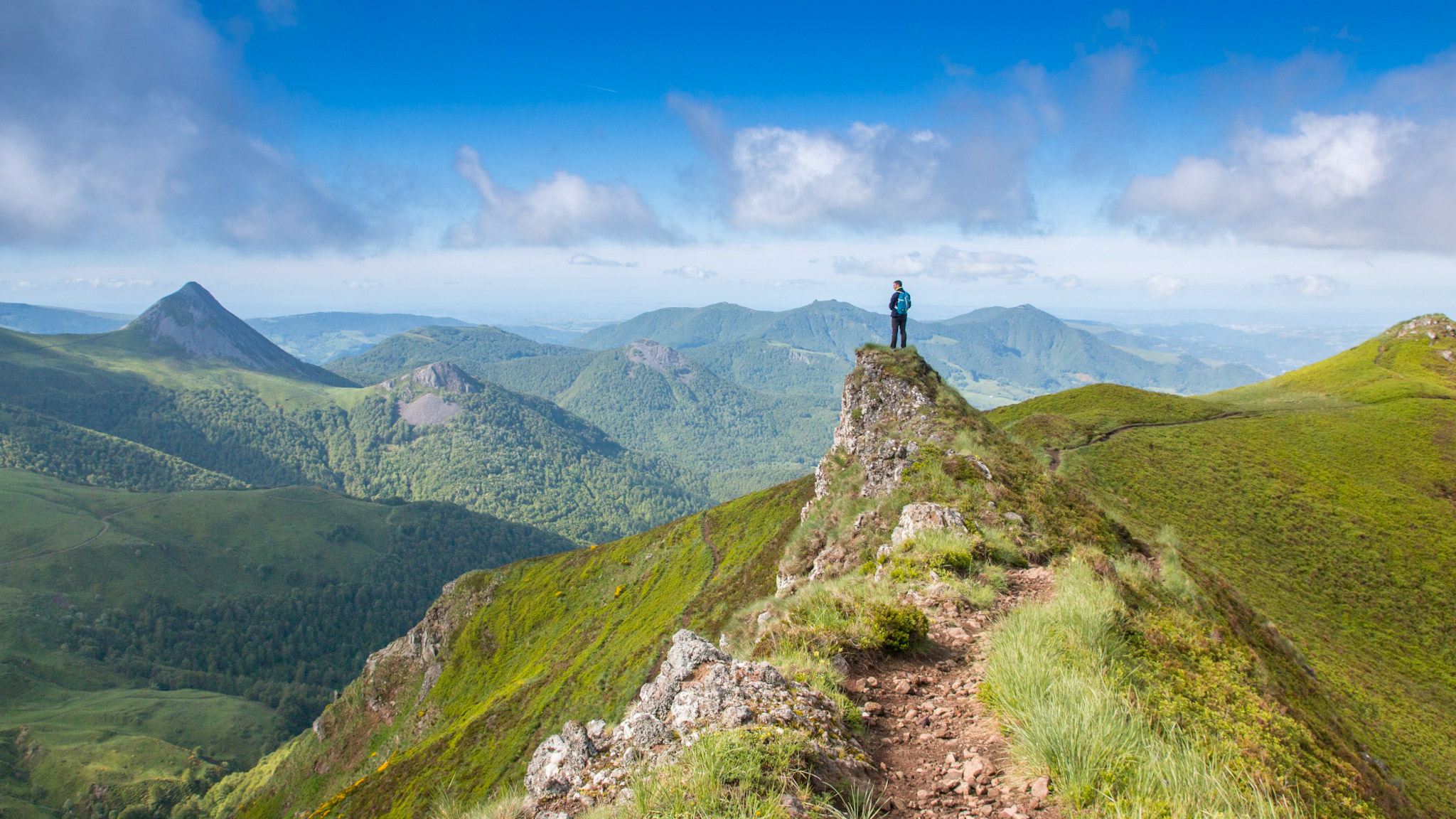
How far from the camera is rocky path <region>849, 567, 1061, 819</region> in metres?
5.57

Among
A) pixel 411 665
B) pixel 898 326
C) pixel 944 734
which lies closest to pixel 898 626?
pixel 944 734

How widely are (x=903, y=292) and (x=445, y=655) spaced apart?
95580 mm

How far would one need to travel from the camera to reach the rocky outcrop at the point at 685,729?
6.18 m

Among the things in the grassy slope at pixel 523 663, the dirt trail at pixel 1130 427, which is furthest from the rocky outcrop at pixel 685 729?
the dirt trail at pixel 1130 427

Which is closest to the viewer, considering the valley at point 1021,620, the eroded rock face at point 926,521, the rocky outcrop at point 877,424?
the valley at point 1021,620

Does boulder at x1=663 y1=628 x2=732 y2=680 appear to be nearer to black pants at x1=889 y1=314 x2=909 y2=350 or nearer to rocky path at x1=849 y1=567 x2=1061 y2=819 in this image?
rocky path at x1=849 y1=567 x2=1061 y2=819

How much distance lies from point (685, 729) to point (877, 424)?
27719mm

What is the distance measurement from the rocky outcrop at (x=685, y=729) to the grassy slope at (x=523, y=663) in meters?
34.5

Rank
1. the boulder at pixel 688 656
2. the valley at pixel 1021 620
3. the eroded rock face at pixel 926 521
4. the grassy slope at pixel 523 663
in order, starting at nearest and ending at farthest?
the valley at pixel 1021 620 → the boulder at pixel 688 656 → the eroded rock face at pixel 926 521 → the grassy slope at pixel 523 663

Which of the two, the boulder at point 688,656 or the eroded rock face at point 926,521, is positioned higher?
the eroded rock face at point 926,521

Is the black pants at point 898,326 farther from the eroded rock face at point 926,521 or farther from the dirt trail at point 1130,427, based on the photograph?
the eroded rock face at point 926,521

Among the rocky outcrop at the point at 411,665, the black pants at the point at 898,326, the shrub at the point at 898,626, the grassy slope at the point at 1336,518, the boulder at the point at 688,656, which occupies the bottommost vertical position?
the rocky outcrop at the point at 411,665

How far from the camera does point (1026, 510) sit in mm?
17172

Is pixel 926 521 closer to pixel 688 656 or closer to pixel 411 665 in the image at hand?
pixel 688 656
